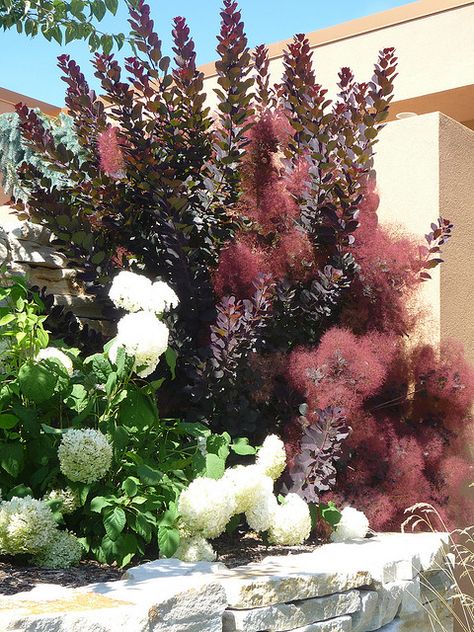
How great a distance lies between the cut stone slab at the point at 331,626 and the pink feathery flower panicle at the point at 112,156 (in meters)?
2.09

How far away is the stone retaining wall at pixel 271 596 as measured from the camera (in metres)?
2.12

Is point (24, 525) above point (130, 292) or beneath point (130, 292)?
beneath

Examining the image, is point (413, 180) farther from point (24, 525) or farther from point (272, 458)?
point (24, 525)

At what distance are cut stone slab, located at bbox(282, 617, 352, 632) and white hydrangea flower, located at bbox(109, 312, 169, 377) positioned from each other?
3.23 ft

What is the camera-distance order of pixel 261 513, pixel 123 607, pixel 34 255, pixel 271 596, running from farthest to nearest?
pixel 34 255, pixel 261 513, pixel 271 596, pixel 123 607

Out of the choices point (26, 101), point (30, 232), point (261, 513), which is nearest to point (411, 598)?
point (261, 513)

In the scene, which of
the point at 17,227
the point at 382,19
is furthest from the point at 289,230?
the point at 382,19

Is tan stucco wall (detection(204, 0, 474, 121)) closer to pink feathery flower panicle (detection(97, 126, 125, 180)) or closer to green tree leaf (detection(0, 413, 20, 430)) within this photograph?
pink feathery flower panicle (detection(97, 126, 125, 180))

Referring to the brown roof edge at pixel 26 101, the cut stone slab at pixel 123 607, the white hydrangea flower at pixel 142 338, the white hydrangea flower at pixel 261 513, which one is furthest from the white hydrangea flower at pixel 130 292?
the brown roof edge at pixel 26 101

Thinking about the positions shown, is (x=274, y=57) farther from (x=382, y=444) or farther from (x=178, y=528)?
(x=178, y=528)

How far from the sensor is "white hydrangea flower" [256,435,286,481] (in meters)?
3.19

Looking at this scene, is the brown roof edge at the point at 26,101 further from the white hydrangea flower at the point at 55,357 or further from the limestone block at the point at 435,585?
the limestone block at the point at 435,585

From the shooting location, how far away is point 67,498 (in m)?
2.80

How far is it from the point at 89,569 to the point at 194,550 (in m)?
0.35
